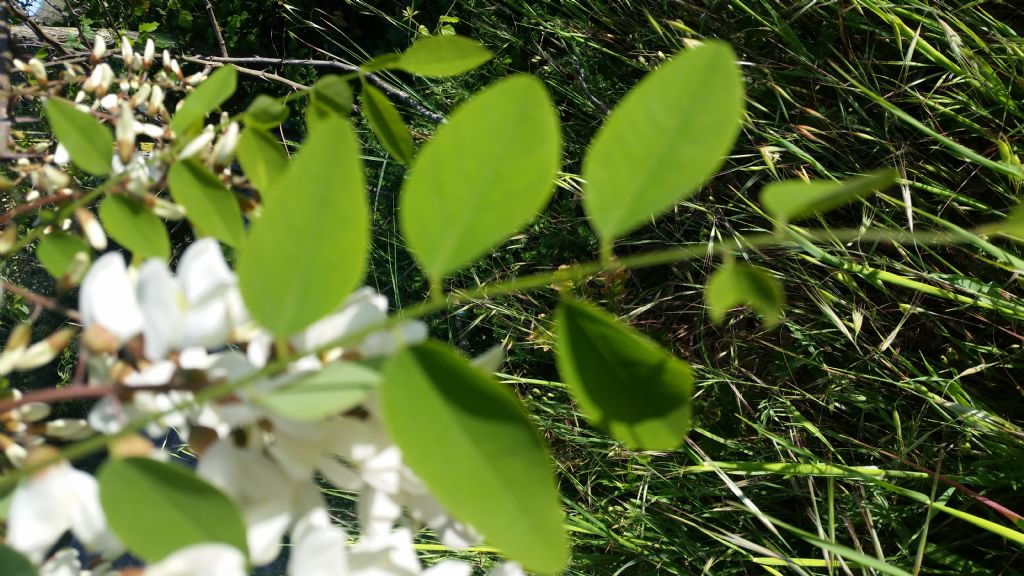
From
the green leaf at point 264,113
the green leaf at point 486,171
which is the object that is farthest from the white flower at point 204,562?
the green leaf at point 264,113

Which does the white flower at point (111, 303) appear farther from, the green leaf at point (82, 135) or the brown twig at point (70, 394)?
the green leaf at point (82, 135)

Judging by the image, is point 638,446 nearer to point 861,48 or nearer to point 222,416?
point 222,416

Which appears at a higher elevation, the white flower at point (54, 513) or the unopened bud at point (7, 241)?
the unopened bud at point (7, 241)

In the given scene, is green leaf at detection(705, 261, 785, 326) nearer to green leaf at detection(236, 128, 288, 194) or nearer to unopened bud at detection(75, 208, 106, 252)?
green leaf at detection(236, 128, 288, 194)

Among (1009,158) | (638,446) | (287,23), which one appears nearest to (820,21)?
(1009,158)

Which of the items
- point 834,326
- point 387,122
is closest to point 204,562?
point 387,122

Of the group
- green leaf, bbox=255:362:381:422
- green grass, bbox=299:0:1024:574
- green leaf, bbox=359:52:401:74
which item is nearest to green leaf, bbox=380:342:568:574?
green leaf, bbox=255:362:381:422
